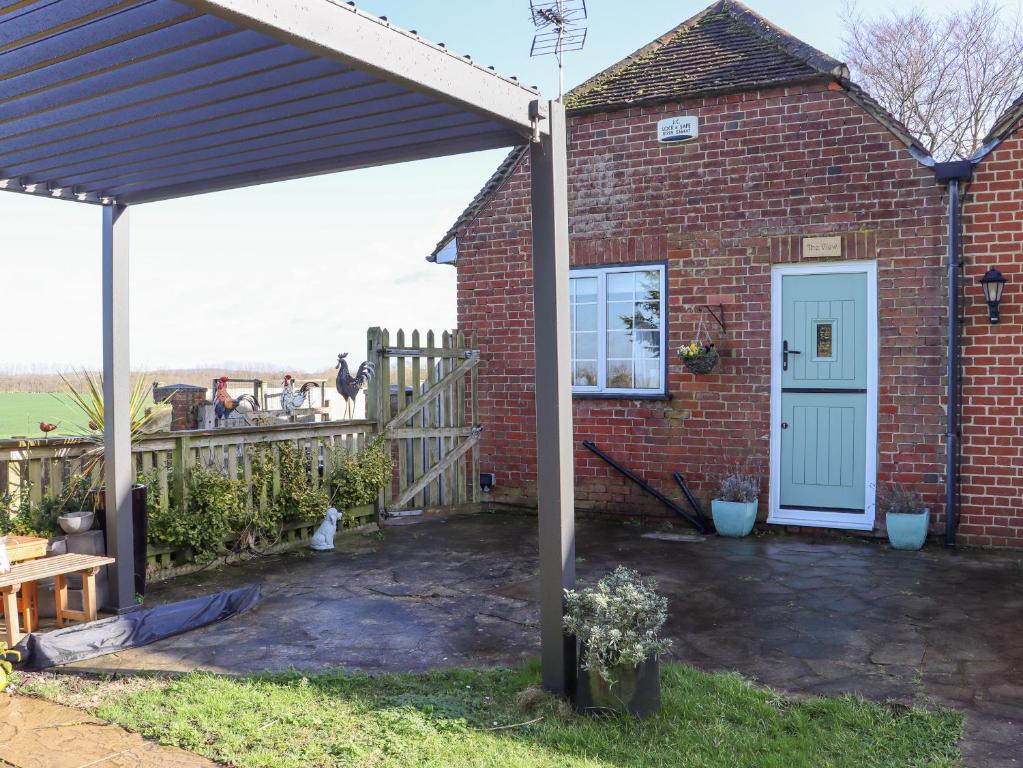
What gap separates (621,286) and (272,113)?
567 cm

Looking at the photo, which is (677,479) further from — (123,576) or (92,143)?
(92,143)

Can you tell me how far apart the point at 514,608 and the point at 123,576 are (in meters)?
2.50

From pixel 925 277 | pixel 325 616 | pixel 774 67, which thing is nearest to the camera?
pixel 325 616

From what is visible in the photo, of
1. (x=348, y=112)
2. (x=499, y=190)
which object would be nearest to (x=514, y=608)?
(x=348, y=112)

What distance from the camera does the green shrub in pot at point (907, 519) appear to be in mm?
7496

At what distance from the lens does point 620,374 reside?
364 inches

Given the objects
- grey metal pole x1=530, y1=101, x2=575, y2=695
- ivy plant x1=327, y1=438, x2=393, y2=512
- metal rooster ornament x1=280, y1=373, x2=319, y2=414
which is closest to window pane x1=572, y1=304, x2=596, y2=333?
ivy plant x1=327, y1=438, x2=393, y2=512

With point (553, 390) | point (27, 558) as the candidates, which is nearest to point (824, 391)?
point (553, 390)

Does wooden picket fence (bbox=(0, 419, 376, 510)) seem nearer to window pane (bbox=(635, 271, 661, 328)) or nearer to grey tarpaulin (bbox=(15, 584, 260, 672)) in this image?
grey tarpaulin (bbox=(15, 584, 260, 672))

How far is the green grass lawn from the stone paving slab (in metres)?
0.07

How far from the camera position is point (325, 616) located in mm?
5520

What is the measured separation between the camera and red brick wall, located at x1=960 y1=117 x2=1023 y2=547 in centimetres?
742

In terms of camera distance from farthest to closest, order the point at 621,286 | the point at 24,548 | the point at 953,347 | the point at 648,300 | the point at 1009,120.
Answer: the point at 621,286 → the point at 648,300 → the point at 953,347 → the point at 1009,120 → the point at 24,548

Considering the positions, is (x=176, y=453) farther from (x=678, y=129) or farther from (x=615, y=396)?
(x=678, y=129)
